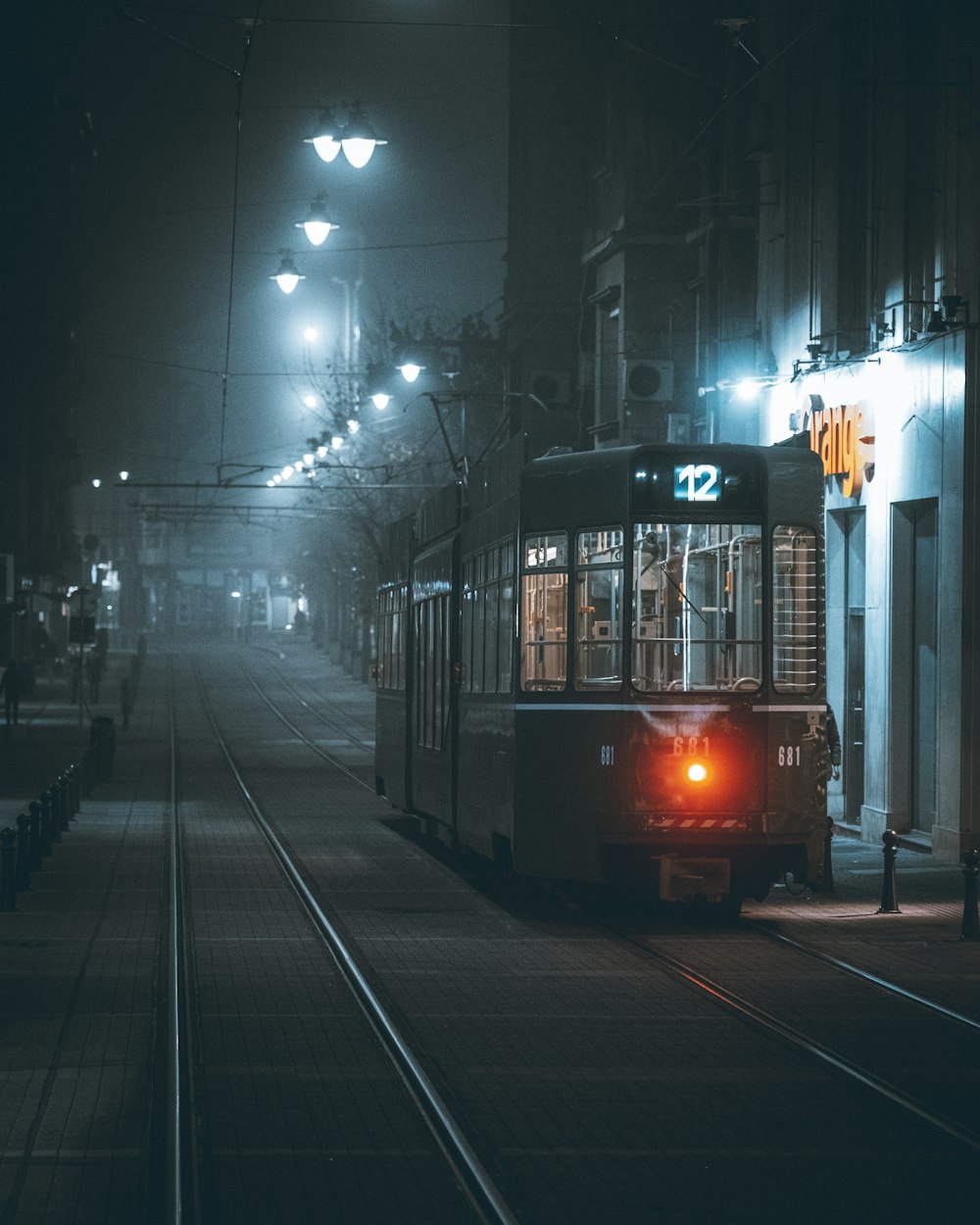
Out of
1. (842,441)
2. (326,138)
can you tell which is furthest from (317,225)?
(842,441)

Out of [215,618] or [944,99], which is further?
[215,618]

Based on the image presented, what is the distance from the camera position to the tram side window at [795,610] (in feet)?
49.6

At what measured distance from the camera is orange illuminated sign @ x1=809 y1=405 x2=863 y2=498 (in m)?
24.4

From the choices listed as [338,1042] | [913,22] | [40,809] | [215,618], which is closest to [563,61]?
[913,22]

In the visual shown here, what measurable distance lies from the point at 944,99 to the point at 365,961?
1250cm

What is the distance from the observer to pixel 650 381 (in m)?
36.9

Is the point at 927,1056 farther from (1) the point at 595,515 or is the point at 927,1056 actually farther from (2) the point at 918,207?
(2) the point at 918,207

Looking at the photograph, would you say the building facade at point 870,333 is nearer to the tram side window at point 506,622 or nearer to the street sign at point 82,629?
the tram side window at point 506,622

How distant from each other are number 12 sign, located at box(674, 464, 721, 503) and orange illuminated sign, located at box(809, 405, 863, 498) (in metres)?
9.21

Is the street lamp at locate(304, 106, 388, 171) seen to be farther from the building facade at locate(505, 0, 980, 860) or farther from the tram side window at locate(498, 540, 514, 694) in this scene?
the tram side window at locate(498, 540, 514, 694)

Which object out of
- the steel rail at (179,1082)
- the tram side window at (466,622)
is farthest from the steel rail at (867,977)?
the steel rail at (179,1082)

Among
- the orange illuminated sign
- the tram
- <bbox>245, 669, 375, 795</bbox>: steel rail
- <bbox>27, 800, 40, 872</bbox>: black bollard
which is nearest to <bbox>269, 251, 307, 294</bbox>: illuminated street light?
<bbox>245, 669, 375, 795</bbox>: steel rail

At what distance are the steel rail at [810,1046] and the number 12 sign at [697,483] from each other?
3.18 m

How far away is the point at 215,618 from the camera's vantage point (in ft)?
558
